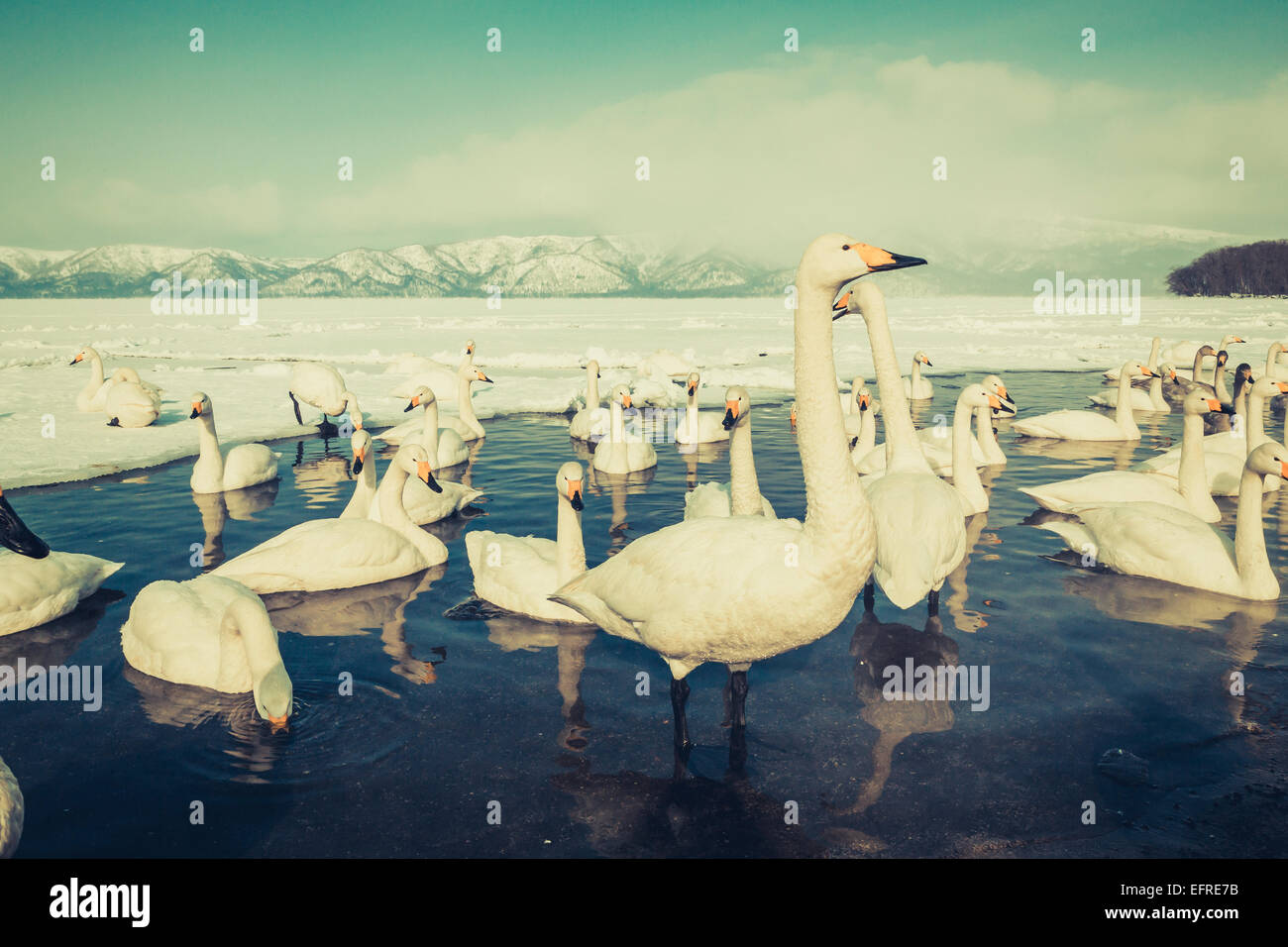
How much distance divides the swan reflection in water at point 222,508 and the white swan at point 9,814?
5821mm

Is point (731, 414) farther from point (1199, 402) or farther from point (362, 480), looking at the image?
point (1199, 402)

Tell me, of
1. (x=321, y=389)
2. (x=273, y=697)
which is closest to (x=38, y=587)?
(x=273, y=697)

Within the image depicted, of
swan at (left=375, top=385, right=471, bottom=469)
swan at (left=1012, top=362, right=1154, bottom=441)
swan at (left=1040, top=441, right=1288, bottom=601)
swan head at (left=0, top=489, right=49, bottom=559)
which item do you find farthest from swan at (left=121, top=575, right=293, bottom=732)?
swan at (left=1012, top=362, right=1154, bottom=441)

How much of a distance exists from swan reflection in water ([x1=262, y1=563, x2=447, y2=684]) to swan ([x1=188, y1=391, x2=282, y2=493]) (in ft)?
17.0

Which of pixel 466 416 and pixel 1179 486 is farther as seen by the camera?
pixel 466 416

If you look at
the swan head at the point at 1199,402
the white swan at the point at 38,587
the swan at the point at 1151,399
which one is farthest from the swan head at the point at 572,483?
the swan at the point at 1151,399

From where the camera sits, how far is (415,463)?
9.45 meters

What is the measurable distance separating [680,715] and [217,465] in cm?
1025

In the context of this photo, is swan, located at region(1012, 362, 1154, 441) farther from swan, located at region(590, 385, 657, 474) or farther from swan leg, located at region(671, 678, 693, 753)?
swan leg, located at region(671, 678, 693, 753)

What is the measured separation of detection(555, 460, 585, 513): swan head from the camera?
24.7 ft

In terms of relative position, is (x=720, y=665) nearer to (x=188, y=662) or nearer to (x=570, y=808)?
(x=570, y=808)

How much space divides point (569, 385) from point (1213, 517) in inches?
681

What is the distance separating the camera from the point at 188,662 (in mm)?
6250

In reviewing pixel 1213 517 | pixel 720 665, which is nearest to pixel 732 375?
pixel 1213 517
